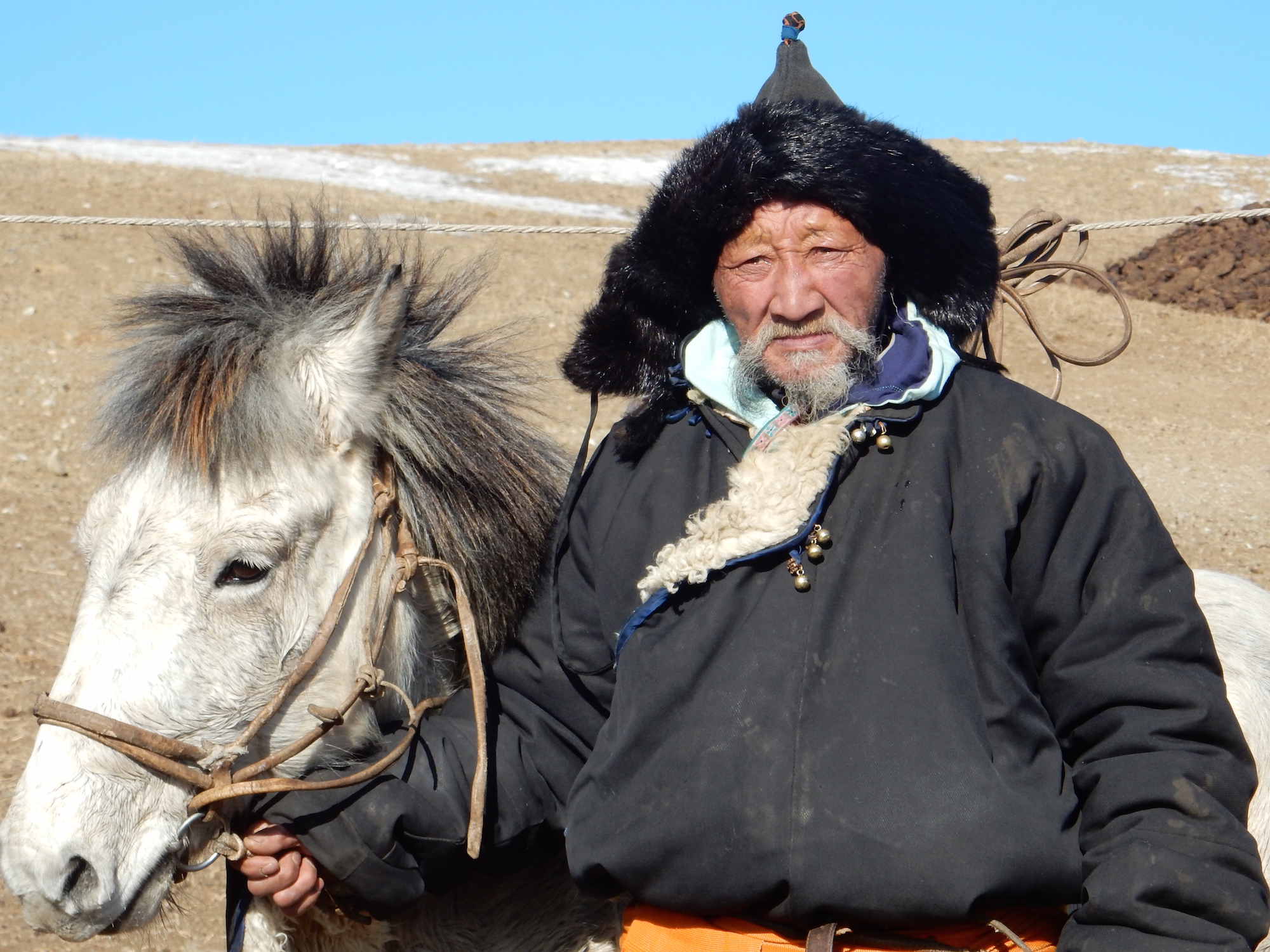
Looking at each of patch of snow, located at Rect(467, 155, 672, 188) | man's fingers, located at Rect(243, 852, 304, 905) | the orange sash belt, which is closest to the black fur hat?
the orange sash belt

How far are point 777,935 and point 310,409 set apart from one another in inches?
45.4

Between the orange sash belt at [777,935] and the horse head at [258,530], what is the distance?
59cm

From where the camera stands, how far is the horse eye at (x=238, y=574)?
A: 6.07 ft

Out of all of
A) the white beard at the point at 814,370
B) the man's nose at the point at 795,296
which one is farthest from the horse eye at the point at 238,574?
the man's nose at the point at 795,296

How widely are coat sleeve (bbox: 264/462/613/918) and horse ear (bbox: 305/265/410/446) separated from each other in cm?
44

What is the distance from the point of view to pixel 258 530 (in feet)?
6.12

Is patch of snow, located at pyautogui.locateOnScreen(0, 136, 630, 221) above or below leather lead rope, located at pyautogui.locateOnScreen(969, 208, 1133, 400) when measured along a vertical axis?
above

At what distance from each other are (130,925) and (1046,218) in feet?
8.18

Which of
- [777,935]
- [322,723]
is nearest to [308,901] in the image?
[322,723]

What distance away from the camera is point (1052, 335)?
11797 mm

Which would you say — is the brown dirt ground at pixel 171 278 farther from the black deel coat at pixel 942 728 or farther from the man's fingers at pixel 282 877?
the black deel coat at pixel 942 728

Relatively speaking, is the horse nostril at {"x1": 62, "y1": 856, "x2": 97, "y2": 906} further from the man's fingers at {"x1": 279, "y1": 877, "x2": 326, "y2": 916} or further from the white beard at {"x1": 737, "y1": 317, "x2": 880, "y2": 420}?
the white beard at {"x1": 737, "y1": 317, "x2": 880, "y2": 420}

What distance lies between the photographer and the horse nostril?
5.53ft

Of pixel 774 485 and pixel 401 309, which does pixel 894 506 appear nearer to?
pixel 774 485
